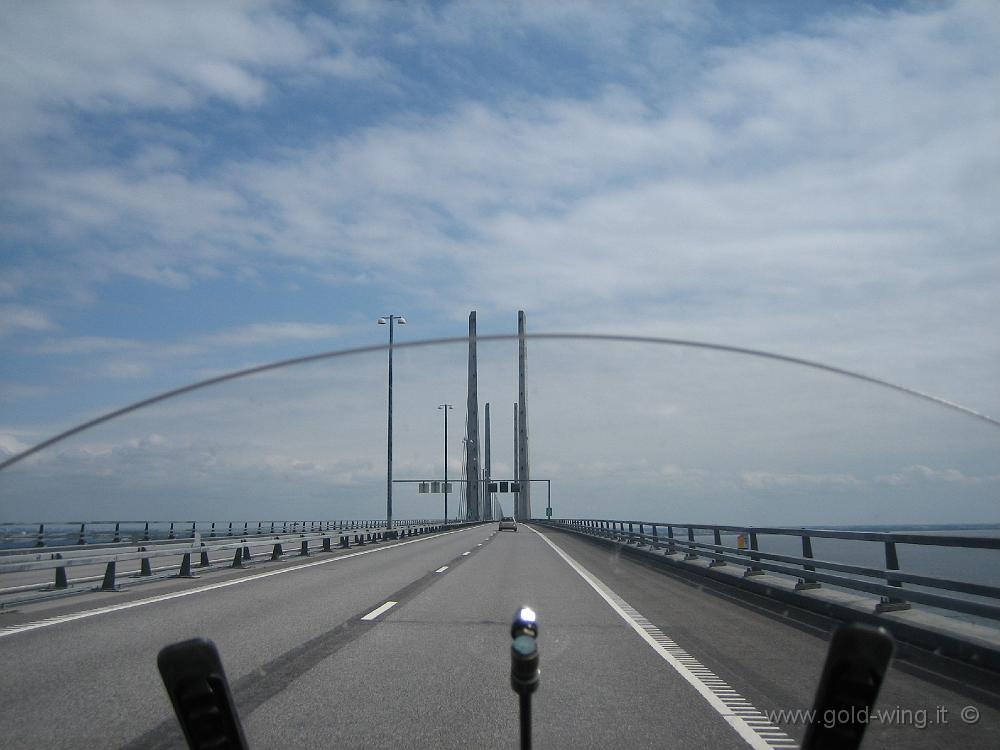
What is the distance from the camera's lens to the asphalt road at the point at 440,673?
6289 mm

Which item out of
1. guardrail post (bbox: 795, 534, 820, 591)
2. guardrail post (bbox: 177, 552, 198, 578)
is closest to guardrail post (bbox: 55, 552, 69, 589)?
guardrail post (bbox: 177, 552, 198, 578)

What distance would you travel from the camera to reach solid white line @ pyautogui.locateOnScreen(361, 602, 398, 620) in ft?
43.1

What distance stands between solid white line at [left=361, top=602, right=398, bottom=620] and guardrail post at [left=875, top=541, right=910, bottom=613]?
23.6 ft

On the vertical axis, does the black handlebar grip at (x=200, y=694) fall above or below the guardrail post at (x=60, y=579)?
above

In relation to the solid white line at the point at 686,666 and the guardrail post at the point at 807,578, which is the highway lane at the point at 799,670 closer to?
the solid white line at the point at 686,666

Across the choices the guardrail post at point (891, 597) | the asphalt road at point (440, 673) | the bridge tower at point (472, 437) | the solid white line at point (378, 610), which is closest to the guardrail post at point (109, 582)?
the asphalt road at point (440, 673)

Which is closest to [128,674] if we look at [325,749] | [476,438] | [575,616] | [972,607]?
[325,749]

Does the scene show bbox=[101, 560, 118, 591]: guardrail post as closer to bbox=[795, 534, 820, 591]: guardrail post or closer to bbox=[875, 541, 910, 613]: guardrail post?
bbox=[795, 534, 820, 591]: guardrail post

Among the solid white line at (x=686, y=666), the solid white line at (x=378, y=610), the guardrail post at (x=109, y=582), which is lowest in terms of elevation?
the solid white line at (x=686, y=666)

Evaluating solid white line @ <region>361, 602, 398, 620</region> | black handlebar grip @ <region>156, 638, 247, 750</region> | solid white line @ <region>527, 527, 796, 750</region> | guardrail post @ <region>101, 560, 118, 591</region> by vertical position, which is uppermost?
black handlebar grip @ <region>156, 638, 247, 750</region>

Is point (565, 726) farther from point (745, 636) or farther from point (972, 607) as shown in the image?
point (745, 636)

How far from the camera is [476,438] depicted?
106375 millimetres

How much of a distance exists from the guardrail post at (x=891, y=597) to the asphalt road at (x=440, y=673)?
943 millimetres

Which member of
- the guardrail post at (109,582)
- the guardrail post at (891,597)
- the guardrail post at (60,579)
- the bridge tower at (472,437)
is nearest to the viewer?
the guardrail post at (891,597)
